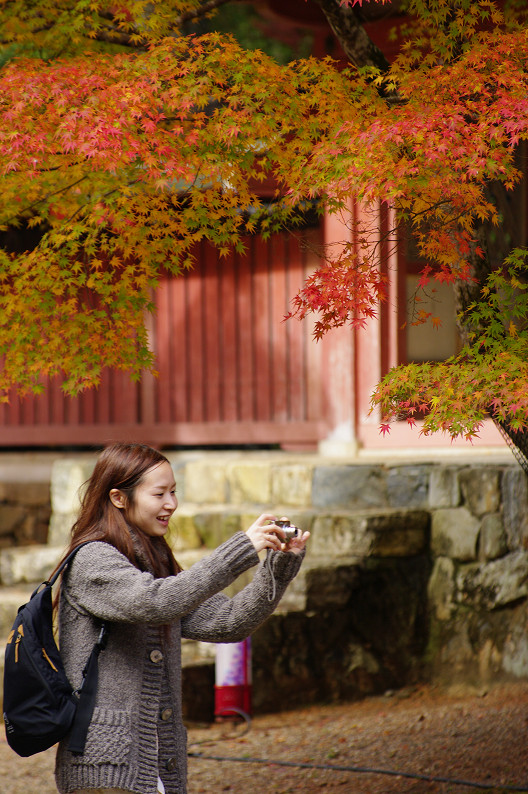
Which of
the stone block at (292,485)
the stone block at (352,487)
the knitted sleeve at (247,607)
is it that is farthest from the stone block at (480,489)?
the knitted sleeve at (247,607)

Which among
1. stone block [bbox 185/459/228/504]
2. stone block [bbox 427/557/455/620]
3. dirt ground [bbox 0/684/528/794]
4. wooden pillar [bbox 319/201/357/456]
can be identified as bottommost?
dirt ground [bbox 0/684/528/794]

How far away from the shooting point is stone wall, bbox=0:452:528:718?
6.25 m

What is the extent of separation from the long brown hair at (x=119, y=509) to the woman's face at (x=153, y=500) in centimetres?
1

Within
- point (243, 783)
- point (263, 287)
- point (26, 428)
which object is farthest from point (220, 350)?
point (243, 783)

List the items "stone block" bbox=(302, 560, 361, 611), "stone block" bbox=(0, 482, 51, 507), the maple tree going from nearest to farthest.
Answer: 1. the maple tree
2. "stone block" bbox=(302, 560, 361, 611)
3. "stone block" bbox=(0, 482, 51, 507)

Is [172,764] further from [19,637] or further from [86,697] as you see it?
[19,637]

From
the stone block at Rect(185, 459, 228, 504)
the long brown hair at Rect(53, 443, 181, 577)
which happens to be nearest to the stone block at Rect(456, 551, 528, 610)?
the stone block at Rect(185, 459, 228, 504)

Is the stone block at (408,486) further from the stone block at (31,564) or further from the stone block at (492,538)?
the stone block at (31,564)

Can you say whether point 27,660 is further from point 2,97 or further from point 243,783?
point 243,783

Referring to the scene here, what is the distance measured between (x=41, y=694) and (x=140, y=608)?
0.36 m

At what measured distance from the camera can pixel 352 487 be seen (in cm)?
698

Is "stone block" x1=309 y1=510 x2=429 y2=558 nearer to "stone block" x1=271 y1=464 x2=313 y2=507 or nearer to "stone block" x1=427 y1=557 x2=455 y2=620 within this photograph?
"stone block" x1=427 y1=557 x2=455 y2=620

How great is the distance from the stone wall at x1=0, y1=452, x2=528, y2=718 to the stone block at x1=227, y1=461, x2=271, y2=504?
41 centimetres

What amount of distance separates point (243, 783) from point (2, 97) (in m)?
3.68
